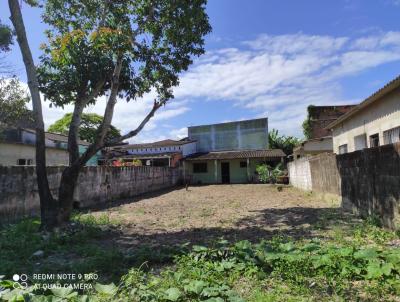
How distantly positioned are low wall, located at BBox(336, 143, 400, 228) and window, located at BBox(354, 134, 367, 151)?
4.04 m

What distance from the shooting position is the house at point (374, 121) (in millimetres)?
9828

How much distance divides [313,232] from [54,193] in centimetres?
884

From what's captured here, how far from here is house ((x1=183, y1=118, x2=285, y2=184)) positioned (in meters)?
30.1

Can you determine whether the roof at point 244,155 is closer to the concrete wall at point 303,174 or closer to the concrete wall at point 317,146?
the concrete wall at point 317,146


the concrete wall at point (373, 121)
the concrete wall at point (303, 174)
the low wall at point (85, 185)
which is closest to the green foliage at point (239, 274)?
the low wall at point (85, 185)

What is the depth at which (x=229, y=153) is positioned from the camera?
31531 millimetres

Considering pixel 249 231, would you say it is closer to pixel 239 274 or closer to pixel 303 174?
pixel 239 274

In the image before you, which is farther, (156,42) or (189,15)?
(156,42)

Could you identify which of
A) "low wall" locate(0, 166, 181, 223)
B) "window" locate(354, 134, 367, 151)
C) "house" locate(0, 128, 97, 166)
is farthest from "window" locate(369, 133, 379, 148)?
"house" locate(0, 128, 97, 166)

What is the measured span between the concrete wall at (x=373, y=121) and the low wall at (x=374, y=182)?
221cm

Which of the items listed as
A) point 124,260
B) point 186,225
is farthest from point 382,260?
point 186,225

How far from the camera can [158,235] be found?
23.9 ft

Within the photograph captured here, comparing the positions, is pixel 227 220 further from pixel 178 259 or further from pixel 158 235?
pixel 178 259

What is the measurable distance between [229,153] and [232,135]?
318 cm
